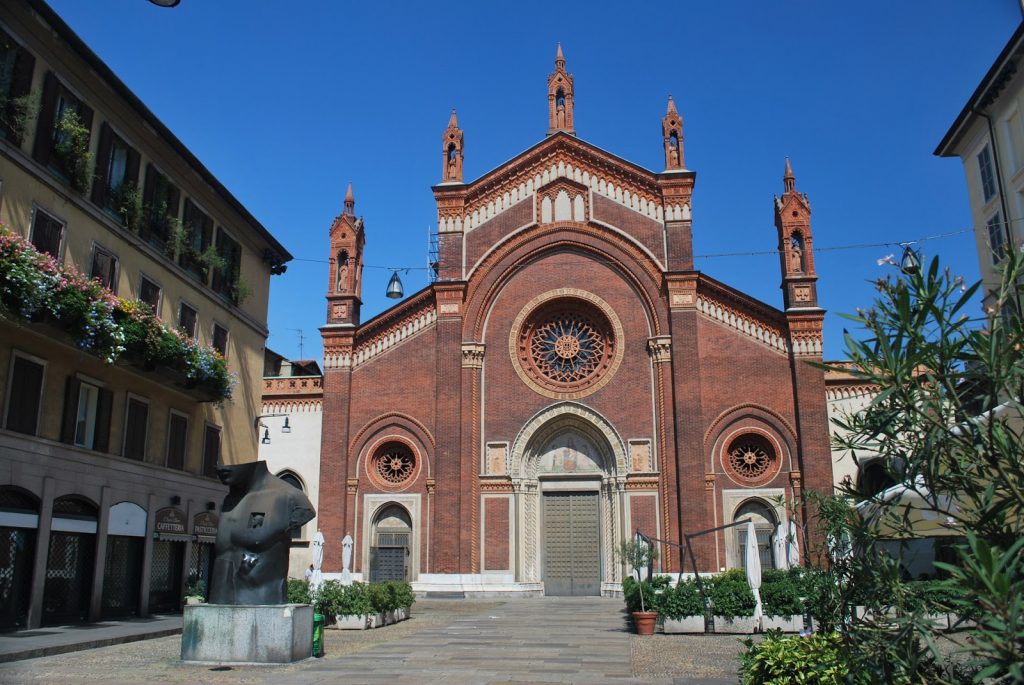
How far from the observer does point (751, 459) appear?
32000mm

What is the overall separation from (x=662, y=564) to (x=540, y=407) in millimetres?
7611

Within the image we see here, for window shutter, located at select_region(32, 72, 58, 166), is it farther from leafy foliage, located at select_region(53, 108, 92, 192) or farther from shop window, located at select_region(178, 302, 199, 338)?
shop window, located at select_region(178, 302, 199, 338)

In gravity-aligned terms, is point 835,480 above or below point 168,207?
below

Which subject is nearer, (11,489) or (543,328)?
(11,489)

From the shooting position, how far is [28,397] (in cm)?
1897

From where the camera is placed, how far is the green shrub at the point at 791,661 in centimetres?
762

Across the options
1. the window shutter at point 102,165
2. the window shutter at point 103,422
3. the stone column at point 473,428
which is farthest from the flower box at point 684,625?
the window shutter at point 102,165

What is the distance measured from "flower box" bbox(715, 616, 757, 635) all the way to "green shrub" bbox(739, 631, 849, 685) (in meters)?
11.1

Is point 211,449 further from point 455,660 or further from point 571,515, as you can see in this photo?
point 455,660

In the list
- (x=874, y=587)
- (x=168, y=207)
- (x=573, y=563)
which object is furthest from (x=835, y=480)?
(x=874, y=587)

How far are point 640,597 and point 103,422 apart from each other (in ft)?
47.6

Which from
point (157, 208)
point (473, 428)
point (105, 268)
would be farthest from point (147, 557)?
point (473, 428)

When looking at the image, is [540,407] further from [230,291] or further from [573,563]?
[230,291]

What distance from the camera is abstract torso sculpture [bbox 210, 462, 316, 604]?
14.3 meters
